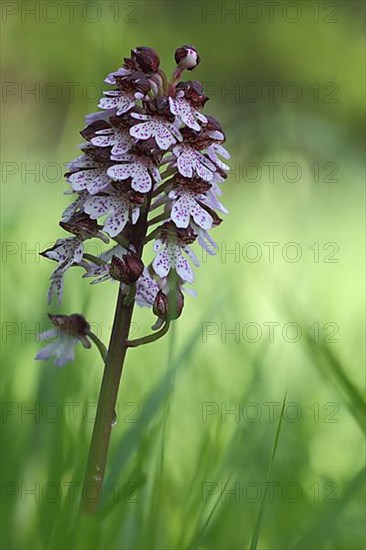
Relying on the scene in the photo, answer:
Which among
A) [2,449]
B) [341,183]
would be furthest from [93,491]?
[341,183]

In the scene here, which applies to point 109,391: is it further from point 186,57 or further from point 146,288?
point 186,57

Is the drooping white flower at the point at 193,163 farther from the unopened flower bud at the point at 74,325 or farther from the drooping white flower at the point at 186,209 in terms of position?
the unopened flower bud at the point at 74,325

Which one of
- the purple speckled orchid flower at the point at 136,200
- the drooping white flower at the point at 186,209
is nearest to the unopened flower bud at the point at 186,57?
the purple speckled orchid flower at the point at 136,200

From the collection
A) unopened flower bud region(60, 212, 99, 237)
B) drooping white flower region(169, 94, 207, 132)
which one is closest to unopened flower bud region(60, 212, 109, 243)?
unopened flower bud region(60, 212, 99, 237)

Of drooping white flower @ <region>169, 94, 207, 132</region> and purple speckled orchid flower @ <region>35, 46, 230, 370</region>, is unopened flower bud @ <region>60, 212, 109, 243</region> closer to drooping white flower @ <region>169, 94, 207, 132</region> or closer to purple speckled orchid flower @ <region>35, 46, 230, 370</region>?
purple speckled orchid flower @ <region>35, 46, 230, 370</region>

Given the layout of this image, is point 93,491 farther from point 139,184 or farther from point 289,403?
point 289,403

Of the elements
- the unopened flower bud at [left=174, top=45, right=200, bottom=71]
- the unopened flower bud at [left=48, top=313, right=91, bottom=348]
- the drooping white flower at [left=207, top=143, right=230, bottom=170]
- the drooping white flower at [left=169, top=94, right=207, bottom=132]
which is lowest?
the unopened flower bud at [left=48, top=313, right=91, bottom=348]
